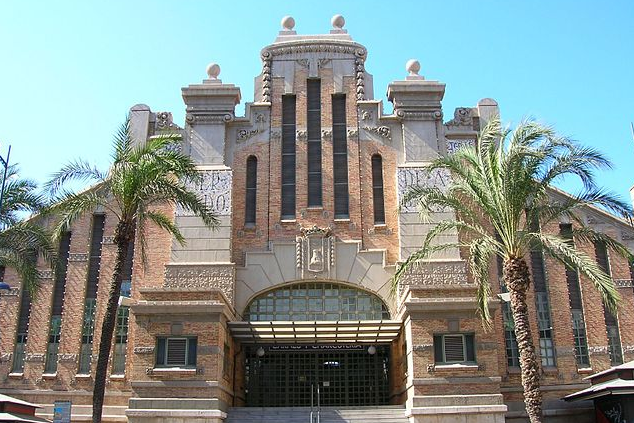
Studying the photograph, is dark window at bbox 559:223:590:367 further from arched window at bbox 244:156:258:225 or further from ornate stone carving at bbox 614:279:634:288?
arched window at bbox 244:156:258:225

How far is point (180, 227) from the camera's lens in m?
24.6

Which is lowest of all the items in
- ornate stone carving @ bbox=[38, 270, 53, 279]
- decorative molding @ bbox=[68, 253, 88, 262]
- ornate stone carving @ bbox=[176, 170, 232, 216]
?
ornate stone carving @ bbox=[38, 270, 53, 279]

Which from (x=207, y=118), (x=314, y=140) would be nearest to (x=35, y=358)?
(x=207, y=118)

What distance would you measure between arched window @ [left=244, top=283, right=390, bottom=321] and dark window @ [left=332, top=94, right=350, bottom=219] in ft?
9.19

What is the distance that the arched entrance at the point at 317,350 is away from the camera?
2400 centimetres

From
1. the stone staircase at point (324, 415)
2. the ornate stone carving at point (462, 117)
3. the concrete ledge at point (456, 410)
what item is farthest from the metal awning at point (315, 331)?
the ornate stone carving at point (462, 117)

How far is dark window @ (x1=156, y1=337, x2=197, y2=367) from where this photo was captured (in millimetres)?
21297

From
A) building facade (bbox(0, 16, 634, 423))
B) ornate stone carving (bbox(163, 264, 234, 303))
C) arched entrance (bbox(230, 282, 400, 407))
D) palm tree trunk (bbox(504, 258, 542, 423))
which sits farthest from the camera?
arched entrance (bbox(230, 282, 400, 407))

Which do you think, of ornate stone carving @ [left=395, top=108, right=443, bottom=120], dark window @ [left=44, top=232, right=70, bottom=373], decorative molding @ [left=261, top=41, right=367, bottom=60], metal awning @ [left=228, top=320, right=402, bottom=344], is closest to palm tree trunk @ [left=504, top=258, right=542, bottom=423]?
metal awning @ [left=228, top=320, right=402, bottom=344]

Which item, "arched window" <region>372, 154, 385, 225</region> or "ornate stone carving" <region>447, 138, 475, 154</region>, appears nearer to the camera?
"arched window" <region>372, 154, 385, 225</region>

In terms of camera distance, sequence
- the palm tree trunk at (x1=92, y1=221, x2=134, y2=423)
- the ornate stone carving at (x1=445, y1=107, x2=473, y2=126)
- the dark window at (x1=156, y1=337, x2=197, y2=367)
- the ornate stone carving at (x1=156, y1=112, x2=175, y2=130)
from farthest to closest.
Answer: the ornate stone carving at (x1=156, y1=112, x2=175, y2=130)
the ornate stone carving at (x1=445, y1=107, x2=473, y2=126)
the dark window at (x1=156, y1=337, x2=197, y2=367)
the palm tree trunk at (x1=92, y1=221, x2=134, y2=423)

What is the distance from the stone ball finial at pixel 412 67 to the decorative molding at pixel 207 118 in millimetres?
7103

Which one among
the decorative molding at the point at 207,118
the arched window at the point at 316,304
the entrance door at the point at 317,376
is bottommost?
the entrance door at the point at 317,376

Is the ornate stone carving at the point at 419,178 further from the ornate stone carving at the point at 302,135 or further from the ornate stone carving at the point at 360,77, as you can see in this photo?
the ornate stone carving at the point at 302,135
